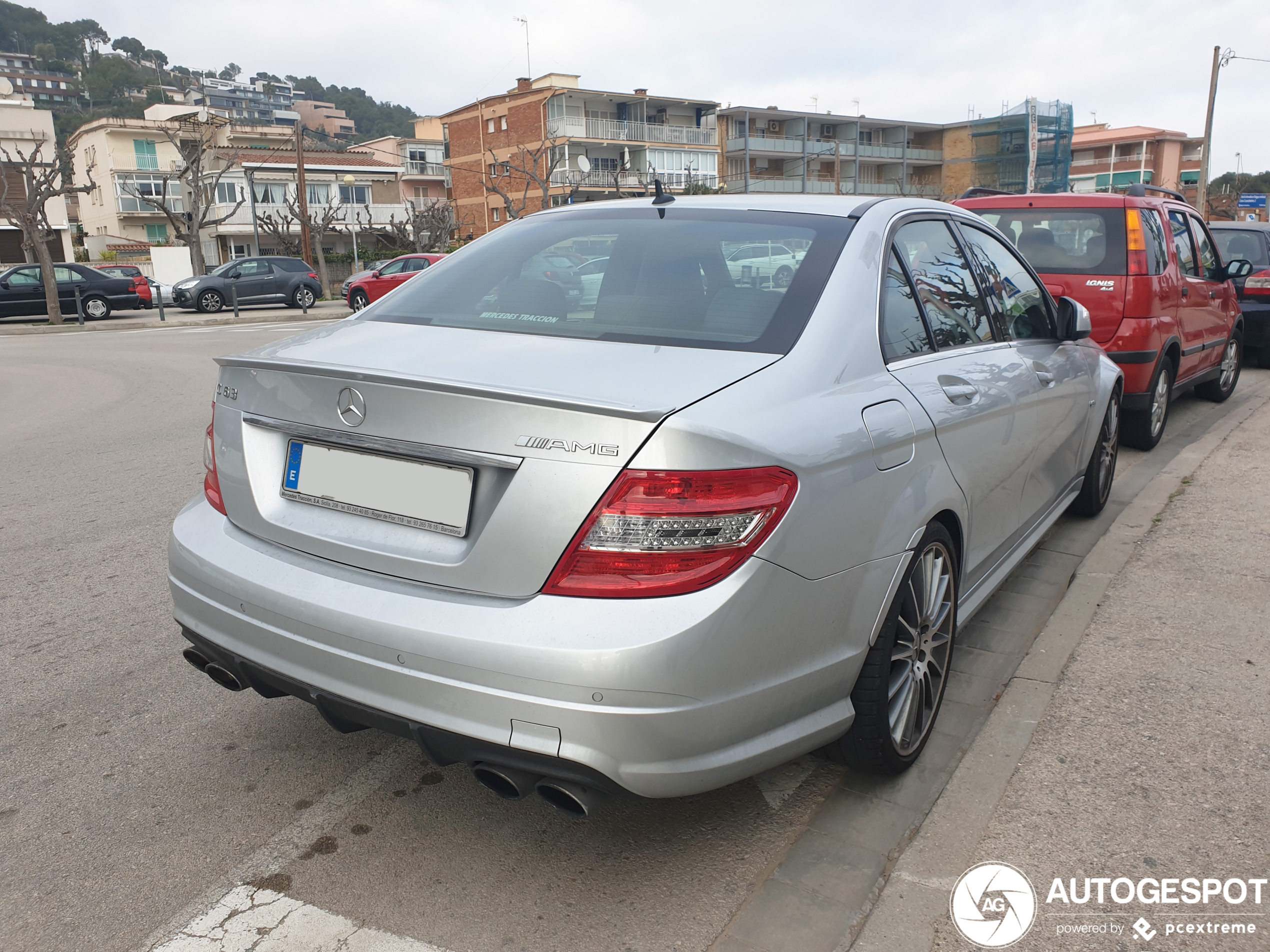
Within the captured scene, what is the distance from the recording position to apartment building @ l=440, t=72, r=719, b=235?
2640 inches

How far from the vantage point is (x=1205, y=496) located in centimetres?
594

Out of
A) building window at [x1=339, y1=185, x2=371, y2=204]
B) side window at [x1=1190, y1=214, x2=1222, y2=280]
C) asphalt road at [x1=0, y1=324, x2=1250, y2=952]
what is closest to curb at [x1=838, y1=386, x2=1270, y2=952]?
asphalt road at [x1=0, y1=324, x2=1250, y2=952]

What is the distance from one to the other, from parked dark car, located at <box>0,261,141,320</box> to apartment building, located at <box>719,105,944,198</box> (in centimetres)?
4988

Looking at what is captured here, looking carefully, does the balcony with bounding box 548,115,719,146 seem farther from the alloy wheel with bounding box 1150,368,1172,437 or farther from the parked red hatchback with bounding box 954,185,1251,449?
the alloy wheel with bounding box 1150,368,1172,437

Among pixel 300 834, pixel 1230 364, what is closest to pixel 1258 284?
pixel 1230 364

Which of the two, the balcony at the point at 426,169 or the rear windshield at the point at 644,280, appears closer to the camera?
the rear windshield at the point at 644,280

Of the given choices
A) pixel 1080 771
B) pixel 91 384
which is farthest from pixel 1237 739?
pixel 91 384

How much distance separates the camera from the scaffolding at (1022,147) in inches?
2864

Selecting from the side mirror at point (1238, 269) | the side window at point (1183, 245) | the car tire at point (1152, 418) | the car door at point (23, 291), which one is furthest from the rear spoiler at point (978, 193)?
the car door at point (23, 291)

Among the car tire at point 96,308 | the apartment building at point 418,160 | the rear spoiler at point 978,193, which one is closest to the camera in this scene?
the rear spoiler at point 978,193

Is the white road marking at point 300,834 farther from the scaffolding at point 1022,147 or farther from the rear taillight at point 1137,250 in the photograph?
the scaffolding at point 1022,147

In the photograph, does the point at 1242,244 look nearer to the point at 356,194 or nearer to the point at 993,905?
the point at 993,905

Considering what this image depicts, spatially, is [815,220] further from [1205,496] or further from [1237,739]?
[1205,496]

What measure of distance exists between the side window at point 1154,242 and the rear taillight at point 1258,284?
5027 millimetres
